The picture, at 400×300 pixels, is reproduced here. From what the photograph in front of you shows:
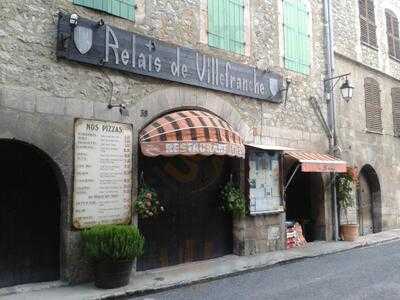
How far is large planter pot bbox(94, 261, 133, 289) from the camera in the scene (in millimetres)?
6230

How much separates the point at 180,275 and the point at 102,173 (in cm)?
212

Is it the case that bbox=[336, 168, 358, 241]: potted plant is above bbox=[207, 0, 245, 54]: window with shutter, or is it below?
below

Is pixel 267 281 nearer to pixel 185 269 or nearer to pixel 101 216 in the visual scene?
pixel 185 269

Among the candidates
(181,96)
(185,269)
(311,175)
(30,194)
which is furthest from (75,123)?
(311,175)

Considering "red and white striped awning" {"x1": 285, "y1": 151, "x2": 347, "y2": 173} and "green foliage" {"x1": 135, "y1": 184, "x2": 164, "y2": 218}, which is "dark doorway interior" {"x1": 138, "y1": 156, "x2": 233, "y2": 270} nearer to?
"green foliage" {"x1": 135, "y1": 184, "x2": 164, "y2": 218}

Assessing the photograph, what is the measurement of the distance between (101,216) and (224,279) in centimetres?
229

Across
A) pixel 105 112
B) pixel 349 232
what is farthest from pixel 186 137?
pixel 349 232

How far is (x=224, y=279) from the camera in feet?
24.1

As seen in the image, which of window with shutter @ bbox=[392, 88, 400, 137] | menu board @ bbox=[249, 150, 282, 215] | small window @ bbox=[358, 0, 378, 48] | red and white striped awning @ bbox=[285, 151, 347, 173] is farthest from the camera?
window with shutter @ bbox=[392, 88, 400, 137]

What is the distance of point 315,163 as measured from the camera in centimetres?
969

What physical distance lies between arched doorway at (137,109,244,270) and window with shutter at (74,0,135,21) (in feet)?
6.02

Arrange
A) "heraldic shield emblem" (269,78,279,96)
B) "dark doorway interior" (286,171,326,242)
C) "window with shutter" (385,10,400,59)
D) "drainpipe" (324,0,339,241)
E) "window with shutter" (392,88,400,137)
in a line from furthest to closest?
1. "window with shutter" (385,10,400,59)
2. "window with shutter" (392,88,400,137)
3. "drainpipe" (324,0,339,241)
4. "dark doorway interior" (286,171,326,242)
5. "heraldic shield emblem" (269,78,279,96)

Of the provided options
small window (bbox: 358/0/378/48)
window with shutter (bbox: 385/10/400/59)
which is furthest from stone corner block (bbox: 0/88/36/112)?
window with shutter (bbox: 385/10/400/59)

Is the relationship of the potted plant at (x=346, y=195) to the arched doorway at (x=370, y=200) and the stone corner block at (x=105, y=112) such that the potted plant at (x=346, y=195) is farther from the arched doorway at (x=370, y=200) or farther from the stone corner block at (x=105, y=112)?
the stone corner block at (x=105, y=112)
